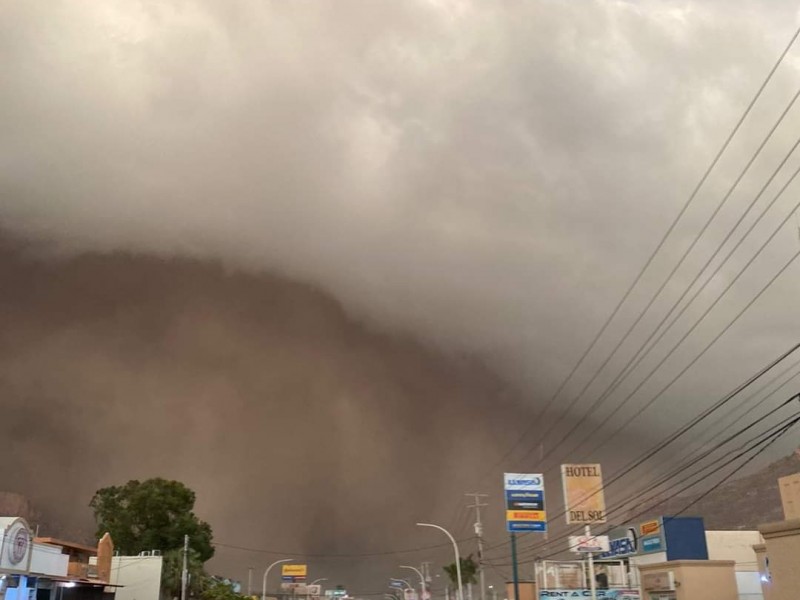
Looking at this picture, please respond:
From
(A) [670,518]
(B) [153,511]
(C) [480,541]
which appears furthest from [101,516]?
(A) [670,518]

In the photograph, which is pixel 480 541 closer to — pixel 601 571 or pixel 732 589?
pixel 601 571

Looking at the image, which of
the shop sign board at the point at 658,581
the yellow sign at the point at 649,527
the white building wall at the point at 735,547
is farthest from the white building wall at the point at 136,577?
the white building wall at the point at 735,547

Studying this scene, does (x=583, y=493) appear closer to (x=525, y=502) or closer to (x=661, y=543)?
(x=661, y=543)

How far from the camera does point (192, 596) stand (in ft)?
315

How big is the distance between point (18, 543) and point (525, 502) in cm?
4206

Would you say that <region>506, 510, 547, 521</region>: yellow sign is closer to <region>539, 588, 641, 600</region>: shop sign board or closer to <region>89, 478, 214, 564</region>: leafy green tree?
<region>539, 588, 641, 600</region>: shop sign board

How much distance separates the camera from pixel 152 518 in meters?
110

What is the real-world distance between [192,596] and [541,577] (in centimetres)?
4619

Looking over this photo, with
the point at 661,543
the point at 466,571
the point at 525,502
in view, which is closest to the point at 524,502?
the point at 525,502

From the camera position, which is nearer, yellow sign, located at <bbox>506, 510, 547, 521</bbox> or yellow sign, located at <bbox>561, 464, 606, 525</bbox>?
yellow sign, located at <bbox>506, 510, 547, 521</bbox>

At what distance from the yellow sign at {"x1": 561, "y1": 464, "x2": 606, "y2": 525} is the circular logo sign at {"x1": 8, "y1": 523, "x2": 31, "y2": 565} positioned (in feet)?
172

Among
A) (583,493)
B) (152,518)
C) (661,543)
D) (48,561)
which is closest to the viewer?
(48,561)

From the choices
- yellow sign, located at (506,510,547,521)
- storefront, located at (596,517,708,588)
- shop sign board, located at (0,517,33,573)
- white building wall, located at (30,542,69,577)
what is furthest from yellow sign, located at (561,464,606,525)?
shop sign board, located at (0,517,33,573)

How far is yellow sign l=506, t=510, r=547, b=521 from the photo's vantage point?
6519cm
